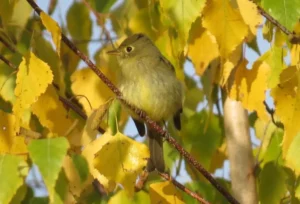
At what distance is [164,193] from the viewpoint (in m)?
1.96

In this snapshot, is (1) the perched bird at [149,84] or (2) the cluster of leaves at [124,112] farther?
(1) the perched bird at [149,84]

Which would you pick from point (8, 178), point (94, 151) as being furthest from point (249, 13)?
point (8, 178)

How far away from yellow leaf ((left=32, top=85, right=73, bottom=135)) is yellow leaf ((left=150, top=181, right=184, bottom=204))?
0.29 metres

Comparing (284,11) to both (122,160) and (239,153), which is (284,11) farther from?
(239,153)

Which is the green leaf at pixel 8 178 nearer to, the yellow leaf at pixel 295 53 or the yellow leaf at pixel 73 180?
the yellow leaf at pixel 73 180

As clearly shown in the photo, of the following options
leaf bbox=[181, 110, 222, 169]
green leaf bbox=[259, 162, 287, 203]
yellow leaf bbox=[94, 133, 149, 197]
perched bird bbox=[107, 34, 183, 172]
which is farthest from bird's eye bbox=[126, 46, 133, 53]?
yellow leaf bbox=[94, 133, 149, 197]

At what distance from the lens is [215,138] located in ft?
8.02

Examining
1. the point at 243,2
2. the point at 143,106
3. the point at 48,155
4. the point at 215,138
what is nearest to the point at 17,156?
the point at 48,155

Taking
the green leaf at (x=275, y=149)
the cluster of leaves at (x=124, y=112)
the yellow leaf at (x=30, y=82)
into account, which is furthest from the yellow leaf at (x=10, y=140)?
the green leaf at (x=275, y=149)

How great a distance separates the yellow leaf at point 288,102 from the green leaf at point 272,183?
0.50 metres

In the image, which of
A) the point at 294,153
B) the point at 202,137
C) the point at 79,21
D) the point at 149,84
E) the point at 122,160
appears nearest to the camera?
the point at 294,153

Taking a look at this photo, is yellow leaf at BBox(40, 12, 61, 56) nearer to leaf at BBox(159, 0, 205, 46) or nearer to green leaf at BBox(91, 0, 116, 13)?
leaf at BBox(159, 0, 205, 46)

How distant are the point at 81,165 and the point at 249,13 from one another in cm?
56

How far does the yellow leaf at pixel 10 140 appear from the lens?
5.82 feet
